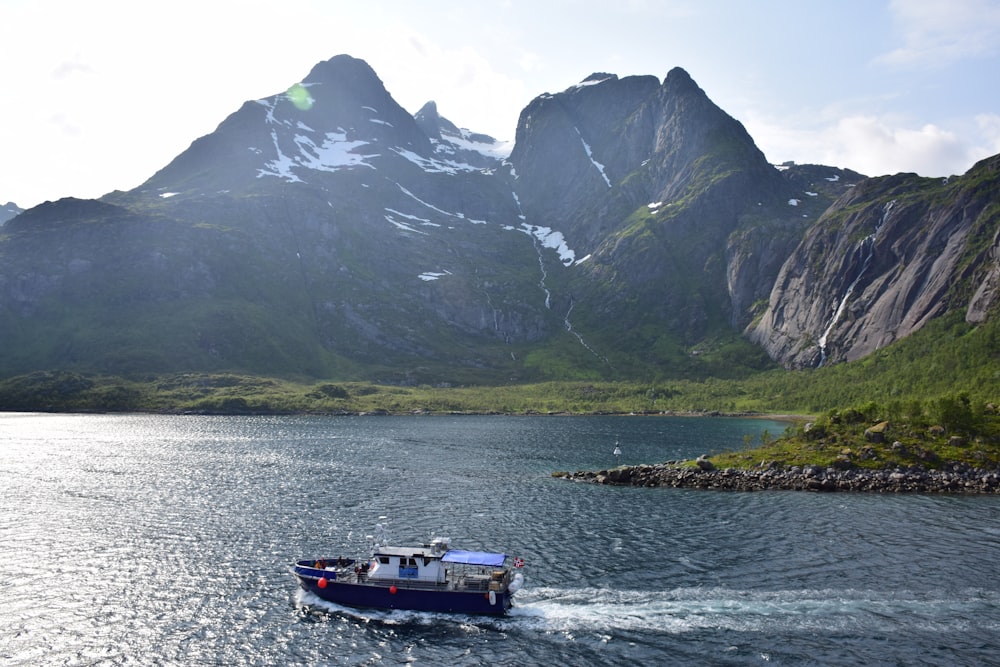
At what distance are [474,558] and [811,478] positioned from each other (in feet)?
204

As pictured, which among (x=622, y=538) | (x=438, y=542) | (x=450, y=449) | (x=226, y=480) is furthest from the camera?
(x=450, y=449)

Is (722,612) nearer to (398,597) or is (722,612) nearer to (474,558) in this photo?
(474,558)

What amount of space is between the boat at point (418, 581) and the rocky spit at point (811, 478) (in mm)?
49505

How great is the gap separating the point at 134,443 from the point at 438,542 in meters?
120

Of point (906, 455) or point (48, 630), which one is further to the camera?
point (906, 455)

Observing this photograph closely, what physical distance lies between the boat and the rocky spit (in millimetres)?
49505

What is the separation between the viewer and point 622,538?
67.8m

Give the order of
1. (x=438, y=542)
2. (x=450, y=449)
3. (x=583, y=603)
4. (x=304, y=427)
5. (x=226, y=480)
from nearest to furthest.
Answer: (x=583, y=603)
(x=438, y=542)
(x=226, y=480)
(x=450, y=449)
(x=304, y=427)

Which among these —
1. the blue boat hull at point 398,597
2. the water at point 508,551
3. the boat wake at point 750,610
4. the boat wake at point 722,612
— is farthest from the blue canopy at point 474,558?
the water at point 508,551

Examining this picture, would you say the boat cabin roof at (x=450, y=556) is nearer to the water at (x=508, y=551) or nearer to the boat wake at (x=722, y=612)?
the boat wake at (x=722, y=612)

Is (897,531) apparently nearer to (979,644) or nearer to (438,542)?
(979,644)

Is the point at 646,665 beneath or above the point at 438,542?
beneath

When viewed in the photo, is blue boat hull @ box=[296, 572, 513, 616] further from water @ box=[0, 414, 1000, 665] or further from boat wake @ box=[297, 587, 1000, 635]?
water @ box=[0, 414, 1000, 665]

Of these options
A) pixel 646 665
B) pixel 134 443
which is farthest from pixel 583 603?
pixel 134 443
